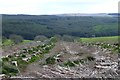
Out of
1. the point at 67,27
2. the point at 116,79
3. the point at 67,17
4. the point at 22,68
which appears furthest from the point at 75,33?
the point at 116,79

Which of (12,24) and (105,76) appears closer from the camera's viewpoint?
(105,76)

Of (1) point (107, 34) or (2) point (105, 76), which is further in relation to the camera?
(1) point (107, 34)

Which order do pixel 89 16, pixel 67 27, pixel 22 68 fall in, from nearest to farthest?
Answer: pixel 22 68 → pixel 67 27 → pixel 89 16

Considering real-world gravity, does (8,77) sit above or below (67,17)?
below

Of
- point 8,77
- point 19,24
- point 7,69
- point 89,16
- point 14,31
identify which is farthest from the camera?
point 89,16

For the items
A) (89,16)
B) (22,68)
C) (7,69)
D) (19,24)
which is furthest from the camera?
(89,16)

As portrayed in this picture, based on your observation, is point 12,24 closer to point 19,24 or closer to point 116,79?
point 19,24

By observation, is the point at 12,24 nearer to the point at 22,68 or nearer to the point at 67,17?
the point at 67,17

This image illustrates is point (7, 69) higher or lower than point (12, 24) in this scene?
lower

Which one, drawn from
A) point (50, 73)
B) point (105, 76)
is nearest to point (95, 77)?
point (105, 76)
